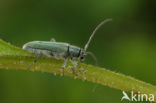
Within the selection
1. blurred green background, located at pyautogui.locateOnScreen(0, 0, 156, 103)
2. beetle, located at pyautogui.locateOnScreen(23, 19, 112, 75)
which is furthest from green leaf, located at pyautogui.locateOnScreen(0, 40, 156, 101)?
blurred green background, located at pyautogui.locateOnScreen(0, 0, 156, 103)

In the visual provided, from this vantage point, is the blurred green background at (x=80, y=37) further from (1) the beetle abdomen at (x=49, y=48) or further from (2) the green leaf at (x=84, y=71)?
(2) the green leaf at (x=84, y=71)

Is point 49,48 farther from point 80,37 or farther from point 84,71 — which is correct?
point 80,37

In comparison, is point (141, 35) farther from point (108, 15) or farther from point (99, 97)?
point (99, 97)

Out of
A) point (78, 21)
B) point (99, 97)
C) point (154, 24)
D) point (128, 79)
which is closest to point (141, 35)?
point (154, 24)

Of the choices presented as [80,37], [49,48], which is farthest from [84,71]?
[80,37]

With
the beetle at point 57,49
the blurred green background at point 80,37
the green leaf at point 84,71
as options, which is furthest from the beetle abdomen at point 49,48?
the blurred green background at point 80,37

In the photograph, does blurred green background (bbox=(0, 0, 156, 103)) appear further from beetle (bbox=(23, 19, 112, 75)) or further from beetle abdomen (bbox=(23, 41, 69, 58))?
beetle abdomen (bbox=(23, 41, 69, 58))
